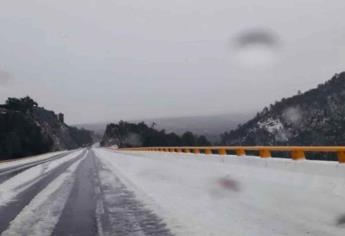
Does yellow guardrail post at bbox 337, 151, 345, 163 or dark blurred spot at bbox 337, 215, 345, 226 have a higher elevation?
yellow guardrail post at bbox 337, 151, 345, 163

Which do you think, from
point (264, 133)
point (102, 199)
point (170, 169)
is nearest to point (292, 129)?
point (264, 133)

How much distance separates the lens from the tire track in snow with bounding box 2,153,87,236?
32.3 feet

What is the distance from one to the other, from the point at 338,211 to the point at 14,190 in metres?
11.6

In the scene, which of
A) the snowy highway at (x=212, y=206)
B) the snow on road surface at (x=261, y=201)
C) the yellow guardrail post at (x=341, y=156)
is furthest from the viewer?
the yellow guardrail post at (x=341, y=156)

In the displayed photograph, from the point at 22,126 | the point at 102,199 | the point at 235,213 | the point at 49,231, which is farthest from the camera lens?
the point at 22,126

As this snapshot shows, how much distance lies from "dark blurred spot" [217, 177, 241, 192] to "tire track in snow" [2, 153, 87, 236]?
4275 mm

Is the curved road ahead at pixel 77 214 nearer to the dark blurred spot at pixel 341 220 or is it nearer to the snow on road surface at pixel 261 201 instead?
the snow on road surface at pixel 261 201

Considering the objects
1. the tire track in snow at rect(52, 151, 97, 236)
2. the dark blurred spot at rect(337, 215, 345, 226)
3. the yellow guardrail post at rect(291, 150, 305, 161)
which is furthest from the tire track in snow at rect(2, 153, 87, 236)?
the yellow guardrail post at rect(291, 150, 305, 161)

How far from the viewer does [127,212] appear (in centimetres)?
1186

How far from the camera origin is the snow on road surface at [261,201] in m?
9.45

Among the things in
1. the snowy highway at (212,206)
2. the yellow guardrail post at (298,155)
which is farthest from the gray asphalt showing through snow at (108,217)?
the yellow guardrail post at (298,155)

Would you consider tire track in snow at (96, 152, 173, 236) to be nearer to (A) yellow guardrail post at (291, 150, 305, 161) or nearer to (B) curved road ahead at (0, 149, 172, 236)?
(B) curved road ahead at (0, 149, 172, 236)

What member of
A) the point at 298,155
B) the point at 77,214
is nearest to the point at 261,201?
the point at 298,155

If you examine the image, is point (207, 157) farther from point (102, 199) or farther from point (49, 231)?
point (49, 231)
